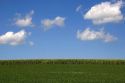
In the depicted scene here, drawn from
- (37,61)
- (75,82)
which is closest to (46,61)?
(37,61)

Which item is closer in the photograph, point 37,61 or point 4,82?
point 4,82

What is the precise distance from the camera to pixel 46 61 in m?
88.1

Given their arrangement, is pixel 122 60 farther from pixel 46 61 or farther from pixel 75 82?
pixel 75 82

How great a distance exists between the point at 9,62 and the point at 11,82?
61.3 meters

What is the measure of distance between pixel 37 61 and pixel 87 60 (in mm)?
14186

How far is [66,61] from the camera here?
3393 inches

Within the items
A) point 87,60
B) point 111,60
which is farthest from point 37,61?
point 111,60

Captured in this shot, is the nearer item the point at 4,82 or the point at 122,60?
the point at 4,82

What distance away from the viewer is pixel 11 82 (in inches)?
1022

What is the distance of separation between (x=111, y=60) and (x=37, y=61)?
20756 mm

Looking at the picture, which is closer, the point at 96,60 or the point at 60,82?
the point at 60,82

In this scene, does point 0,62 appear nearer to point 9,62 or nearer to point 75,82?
point 9,62

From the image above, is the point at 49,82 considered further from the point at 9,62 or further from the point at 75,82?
the point at 9,62

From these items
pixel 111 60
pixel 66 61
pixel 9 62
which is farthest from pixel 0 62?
pixel 111 60
